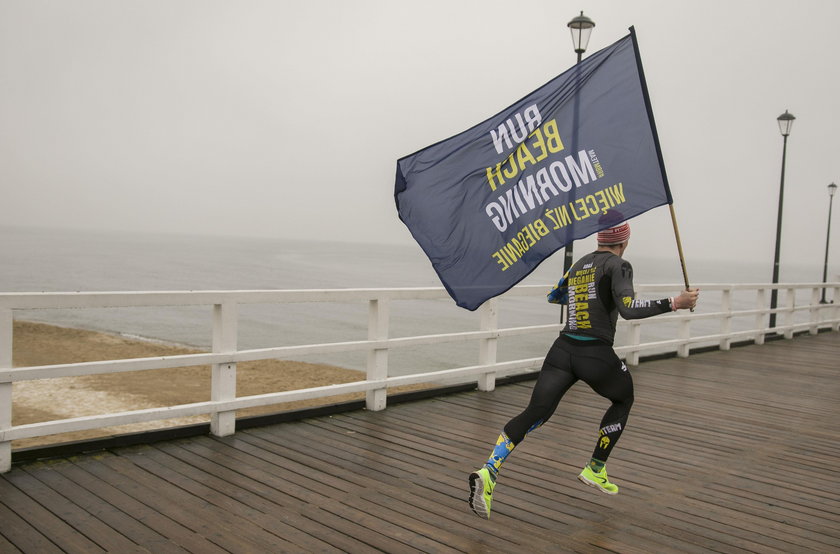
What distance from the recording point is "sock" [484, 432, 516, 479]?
4.42 meters

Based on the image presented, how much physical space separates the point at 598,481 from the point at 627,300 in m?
1.30

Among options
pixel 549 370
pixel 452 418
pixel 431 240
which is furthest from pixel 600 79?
pixel 452 418

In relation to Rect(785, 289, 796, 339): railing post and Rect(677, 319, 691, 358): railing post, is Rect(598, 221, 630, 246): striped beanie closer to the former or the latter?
Rect(677, 319, 691, 358): railing post

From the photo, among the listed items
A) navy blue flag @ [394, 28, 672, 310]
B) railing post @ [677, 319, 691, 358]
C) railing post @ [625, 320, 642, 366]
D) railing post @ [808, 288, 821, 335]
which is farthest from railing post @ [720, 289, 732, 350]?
navy blue flag @ [394, 28, 672, 310]

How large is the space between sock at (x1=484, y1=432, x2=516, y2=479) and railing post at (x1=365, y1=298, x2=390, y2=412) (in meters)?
2.57

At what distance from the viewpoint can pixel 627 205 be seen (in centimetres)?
483

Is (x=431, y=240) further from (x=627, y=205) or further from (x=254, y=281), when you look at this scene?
(x=254, y=281)

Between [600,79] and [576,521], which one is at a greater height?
[600,79]

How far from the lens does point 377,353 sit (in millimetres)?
7035

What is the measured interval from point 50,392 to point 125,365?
39.8ft

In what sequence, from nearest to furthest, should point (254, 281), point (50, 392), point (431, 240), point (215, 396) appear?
point (431, 240) → point (215, 396) → point (50, 392) → point (254, 281)

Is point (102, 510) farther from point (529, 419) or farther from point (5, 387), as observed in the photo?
point (529, 419)

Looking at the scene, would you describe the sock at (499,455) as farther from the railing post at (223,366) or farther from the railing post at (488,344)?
the railing post at (488,344)

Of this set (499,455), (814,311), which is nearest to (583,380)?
(499,455)
